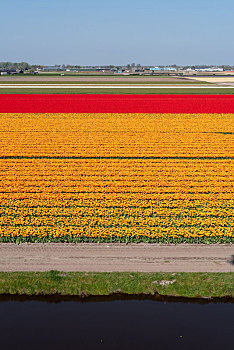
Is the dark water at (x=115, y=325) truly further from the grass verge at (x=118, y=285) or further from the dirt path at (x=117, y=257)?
the dirt path at (x=117, y=257)

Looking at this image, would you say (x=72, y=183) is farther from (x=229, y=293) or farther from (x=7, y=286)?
(x=229, y=293)

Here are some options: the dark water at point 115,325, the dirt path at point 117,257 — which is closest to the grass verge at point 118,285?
the dark water at point 115,325

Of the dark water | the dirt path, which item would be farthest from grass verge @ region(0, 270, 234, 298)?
the dirt path

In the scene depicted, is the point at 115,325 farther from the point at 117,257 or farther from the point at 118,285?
the point at 117,257

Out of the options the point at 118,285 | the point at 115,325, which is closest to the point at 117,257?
the point at 118,285

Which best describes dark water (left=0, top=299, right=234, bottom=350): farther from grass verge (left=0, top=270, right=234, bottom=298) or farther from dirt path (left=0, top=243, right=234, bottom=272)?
dirt path (left=0, top=243, right=234, bottom=272)

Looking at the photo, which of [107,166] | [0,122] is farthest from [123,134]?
[0,122]
